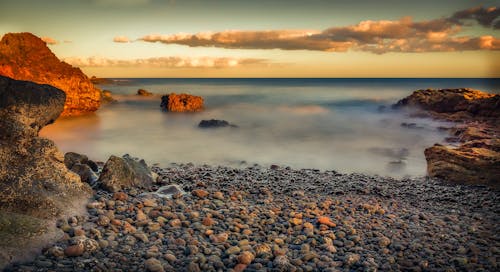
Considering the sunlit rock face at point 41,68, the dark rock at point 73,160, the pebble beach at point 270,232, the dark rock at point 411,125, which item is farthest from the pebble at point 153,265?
the dark rock at point 411,125

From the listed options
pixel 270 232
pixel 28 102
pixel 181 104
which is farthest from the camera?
pixel 181 104

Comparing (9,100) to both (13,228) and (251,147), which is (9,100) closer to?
(13,228)

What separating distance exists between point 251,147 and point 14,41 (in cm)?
1092

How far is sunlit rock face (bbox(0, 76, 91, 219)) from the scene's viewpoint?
5.04 m

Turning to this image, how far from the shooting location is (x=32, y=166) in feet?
17.9

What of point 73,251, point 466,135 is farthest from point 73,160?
point 466,135

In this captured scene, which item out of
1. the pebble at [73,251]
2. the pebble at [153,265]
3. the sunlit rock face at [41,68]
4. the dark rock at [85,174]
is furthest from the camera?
the sunlit rock face at [41,68]

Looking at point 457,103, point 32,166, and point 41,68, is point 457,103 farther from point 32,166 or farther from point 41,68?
point 32,166

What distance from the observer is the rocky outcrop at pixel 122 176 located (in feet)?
21.7

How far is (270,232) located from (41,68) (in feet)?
49.3

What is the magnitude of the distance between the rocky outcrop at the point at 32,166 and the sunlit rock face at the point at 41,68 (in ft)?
37.4

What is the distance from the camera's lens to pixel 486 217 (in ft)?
21.8

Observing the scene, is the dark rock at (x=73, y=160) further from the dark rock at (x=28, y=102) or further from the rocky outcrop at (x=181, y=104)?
the rocky outcrop at (x=181, y=104)

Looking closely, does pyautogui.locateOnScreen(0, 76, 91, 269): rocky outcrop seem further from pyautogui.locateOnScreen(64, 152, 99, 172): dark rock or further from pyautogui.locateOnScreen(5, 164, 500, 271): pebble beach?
pyautogui.locateOnScreen(64, 152, 99, 172): dark rock
